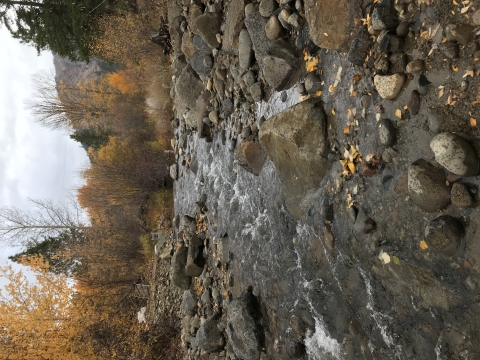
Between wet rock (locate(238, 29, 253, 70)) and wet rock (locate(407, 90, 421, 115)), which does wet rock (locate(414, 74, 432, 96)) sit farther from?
wet rock (locate(238, 29, 253, 70))

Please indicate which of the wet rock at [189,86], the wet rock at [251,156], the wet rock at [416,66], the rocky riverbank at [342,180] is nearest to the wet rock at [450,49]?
the rocky riverbank at [342,180]

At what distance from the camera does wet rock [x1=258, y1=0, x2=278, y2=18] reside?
12.2 ft

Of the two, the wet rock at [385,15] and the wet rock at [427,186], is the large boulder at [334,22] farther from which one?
the wet rock at [427,186]

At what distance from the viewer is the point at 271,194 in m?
4.22

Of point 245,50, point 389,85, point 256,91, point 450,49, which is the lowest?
point 256,91

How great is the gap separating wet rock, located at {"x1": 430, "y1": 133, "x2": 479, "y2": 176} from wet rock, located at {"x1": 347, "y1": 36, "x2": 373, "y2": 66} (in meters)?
0.89

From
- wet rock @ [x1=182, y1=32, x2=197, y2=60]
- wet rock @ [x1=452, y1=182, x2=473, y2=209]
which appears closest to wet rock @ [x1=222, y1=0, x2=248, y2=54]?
wet rock @ [x1=182, y1=32, x2=197, y2=60]

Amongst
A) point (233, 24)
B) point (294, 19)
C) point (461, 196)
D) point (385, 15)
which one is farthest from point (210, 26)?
point (461, 196)

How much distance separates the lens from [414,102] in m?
2.41

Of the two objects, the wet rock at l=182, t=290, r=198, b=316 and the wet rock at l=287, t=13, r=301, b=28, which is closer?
the wet rock at l=287, t=13, r=301, b=28

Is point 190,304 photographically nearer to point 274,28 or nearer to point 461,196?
point 274,28

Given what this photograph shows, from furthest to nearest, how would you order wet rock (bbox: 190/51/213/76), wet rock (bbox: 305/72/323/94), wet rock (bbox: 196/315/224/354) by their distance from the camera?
wet rock (bbox: 190/51/213/76), wet rock (bbox: 196/315/224/354), wet rock (bbox: 305/72/323/94)

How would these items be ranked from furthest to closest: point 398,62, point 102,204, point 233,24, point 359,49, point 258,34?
point 102,204 < point 233,24 < point 258,34 < point 359,49 < point 398,62

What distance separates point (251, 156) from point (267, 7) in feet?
5.27
